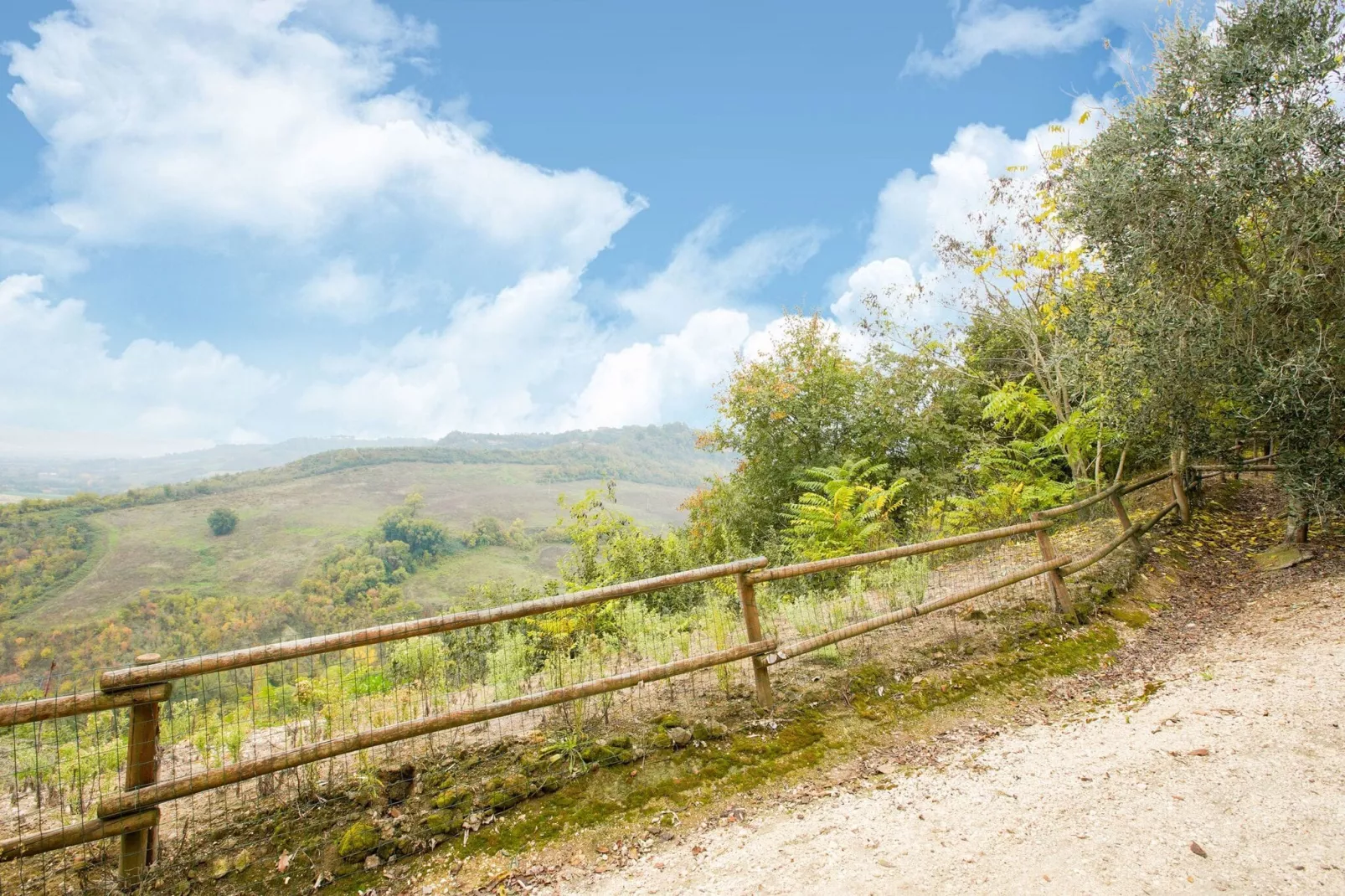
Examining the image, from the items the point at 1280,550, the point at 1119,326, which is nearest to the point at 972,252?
the point at 1119,326

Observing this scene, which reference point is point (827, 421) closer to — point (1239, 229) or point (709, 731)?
point (1239, 229)

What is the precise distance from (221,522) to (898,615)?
110064 mm

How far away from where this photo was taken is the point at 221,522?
89.0m

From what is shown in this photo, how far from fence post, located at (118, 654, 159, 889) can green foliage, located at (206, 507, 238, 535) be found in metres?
108

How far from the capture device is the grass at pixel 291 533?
216 ft

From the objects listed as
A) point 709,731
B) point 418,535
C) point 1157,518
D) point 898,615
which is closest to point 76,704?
point 709,731

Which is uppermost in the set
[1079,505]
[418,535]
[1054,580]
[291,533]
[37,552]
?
[37,552]

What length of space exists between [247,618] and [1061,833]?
191 feet

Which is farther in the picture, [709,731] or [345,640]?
[709,731]

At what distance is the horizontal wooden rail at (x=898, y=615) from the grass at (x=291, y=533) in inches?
1392

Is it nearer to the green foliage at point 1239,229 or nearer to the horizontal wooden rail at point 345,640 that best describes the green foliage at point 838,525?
the green foliage at point 1239,229

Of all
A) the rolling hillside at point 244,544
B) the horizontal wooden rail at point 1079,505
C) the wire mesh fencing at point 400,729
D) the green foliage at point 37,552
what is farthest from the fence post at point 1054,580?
the green foliage at point 37,552

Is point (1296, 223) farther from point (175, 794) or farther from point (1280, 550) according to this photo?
point (175, 794)

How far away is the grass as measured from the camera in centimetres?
6575
